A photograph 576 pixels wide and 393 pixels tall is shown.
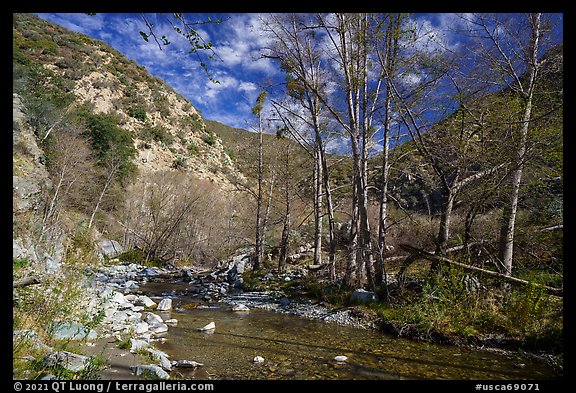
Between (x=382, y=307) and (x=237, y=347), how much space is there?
3.79m

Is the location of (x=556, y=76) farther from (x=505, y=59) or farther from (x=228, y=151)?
(x=228, y=151)

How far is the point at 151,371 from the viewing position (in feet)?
13.3

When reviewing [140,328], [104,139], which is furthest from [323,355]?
[104,139]

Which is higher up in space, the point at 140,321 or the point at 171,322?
the point at 140,321

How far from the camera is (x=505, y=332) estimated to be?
19.5ft

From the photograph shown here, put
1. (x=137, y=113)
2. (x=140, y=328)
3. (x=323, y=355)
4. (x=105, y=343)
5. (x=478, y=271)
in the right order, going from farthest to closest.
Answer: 1. (x=137, y=113)
2. (x=478, y=271)
3. (x=140, y=328)
4. (x=323, y=355)
5. (x=105, y=343)

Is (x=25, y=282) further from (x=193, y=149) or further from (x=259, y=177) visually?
(x=193, y=149)

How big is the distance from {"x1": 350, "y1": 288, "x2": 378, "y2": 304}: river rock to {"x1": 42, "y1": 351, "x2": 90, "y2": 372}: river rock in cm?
659

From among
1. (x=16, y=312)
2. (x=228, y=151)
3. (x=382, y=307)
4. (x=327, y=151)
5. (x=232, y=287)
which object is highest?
(x=228, y=151)

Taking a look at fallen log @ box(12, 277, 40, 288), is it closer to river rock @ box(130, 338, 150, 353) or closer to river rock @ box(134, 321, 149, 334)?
river rock @ box(130, 338, 150, 353)

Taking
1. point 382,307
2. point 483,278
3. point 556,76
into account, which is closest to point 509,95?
point 556,76

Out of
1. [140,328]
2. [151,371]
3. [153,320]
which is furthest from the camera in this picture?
[153,320]

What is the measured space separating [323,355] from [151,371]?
9.21ft

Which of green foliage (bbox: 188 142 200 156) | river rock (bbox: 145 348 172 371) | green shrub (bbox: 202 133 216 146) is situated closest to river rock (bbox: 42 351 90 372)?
river rock (bbox: 145 348 172 371)
